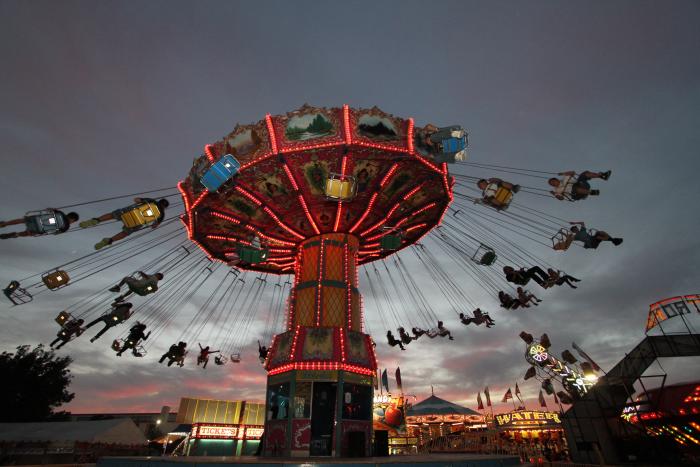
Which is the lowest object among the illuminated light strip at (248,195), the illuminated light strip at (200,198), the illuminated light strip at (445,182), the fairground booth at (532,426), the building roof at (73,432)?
the building roof at (73,432)

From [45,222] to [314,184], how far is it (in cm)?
921

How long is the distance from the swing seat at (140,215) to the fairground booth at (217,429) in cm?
1799

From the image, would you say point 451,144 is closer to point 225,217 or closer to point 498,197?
point 498,197

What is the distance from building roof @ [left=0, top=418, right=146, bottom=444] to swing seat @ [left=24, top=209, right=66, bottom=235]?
19.2m

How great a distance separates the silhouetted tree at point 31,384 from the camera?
111 feet

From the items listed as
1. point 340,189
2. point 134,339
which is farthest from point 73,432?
point 340,189

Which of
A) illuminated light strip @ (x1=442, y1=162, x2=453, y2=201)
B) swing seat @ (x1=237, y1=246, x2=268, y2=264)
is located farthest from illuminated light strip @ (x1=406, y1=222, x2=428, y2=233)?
swing seat @ (x1=237, y1=246, x2=268, y2=264)

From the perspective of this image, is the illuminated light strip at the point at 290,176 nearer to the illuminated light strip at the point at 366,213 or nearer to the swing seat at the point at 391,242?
the illuminated light strip at the point at 366,213

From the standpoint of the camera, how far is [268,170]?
15336mm

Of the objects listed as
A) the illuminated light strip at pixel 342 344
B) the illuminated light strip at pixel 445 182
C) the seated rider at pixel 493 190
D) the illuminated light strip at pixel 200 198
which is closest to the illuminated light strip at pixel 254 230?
the illuminated light strip at pixel 200 198

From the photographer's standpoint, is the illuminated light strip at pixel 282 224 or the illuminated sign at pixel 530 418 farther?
Answer: the illuminated sign at pixel 530 418

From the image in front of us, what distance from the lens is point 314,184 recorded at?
632 inches

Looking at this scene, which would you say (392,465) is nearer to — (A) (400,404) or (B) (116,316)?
(B) (116,316)

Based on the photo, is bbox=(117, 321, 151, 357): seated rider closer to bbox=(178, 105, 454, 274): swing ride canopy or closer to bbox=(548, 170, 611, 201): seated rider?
bbox=(178, 105, 454, 274): swing ride canopy
